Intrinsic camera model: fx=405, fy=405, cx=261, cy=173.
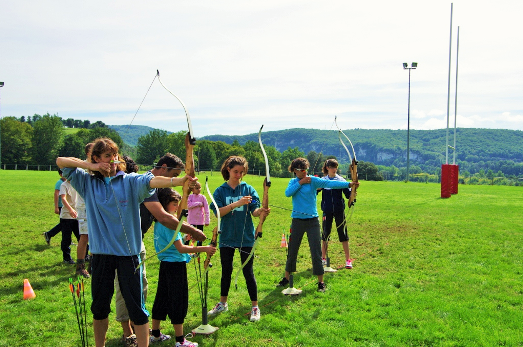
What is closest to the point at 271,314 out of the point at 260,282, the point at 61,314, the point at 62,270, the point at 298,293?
the point at 298,293

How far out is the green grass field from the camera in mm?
4598

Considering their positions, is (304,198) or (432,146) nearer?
(304,198)

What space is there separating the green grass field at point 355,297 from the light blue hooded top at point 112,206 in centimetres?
165

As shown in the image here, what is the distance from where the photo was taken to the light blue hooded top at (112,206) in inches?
132

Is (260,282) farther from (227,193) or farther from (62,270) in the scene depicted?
(62,270)

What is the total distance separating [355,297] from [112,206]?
13.1 feet

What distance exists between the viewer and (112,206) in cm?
335

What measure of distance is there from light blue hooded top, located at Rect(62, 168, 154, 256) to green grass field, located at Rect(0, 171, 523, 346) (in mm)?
1654

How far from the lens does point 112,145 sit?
3357 millimetres

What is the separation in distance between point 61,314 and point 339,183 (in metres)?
4.11

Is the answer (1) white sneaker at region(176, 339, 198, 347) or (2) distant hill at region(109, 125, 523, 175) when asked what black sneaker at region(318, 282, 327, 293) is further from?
(2) distant hill at region(109, 125, 523, 175)

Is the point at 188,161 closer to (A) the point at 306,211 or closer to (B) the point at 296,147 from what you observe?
(A) the point at 306,211

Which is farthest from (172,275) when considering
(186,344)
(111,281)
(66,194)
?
(66,194)

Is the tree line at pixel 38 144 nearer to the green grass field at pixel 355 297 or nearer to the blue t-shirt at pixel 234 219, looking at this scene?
the green grass field at pixel 355 297
